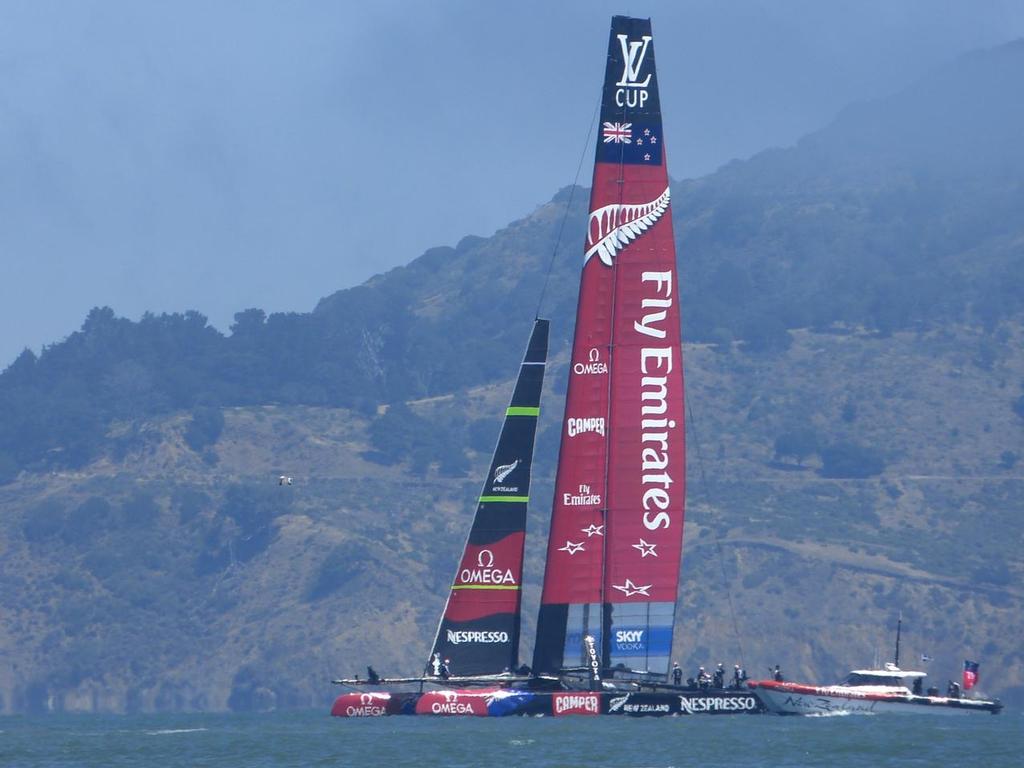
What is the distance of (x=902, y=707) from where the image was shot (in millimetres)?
74438

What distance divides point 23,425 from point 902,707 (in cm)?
12842

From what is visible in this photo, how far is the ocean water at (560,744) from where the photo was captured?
57.8 metres

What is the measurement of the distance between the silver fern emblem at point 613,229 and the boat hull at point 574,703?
12.5m

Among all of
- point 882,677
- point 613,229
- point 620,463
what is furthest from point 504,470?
point 882,677

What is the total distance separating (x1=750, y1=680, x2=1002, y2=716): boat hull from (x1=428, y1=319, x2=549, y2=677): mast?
7.64 meters

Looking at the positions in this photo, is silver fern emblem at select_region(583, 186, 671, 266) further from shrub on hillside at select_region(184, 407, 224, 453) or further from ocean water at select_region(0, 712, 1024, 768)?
shrub on hillside at select_region(184, 407, 224, 453)

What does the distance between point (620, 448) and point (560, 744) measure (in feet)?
32.7

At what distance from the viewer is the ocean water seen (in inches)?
2277

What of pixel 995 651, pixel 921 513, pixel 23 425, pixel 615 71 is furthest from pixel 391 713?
pixel 23 425

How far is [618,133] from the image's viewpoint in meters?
67.9

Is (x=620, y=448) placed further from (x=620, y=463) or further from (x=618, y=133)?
(x=618, y=133)

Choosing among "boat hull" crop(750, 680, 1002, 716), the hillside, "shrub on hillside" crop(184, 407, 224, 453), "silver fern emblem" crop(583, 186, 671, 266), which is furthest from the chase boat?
"shrub on hillside" crop(184, 407, 224, 453)

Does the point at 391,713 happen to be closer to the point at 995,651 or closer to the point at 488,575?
the point at 488,575

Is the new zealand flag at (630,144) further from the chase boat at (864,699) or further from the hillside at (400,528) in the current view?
the hillside at (400,528)
